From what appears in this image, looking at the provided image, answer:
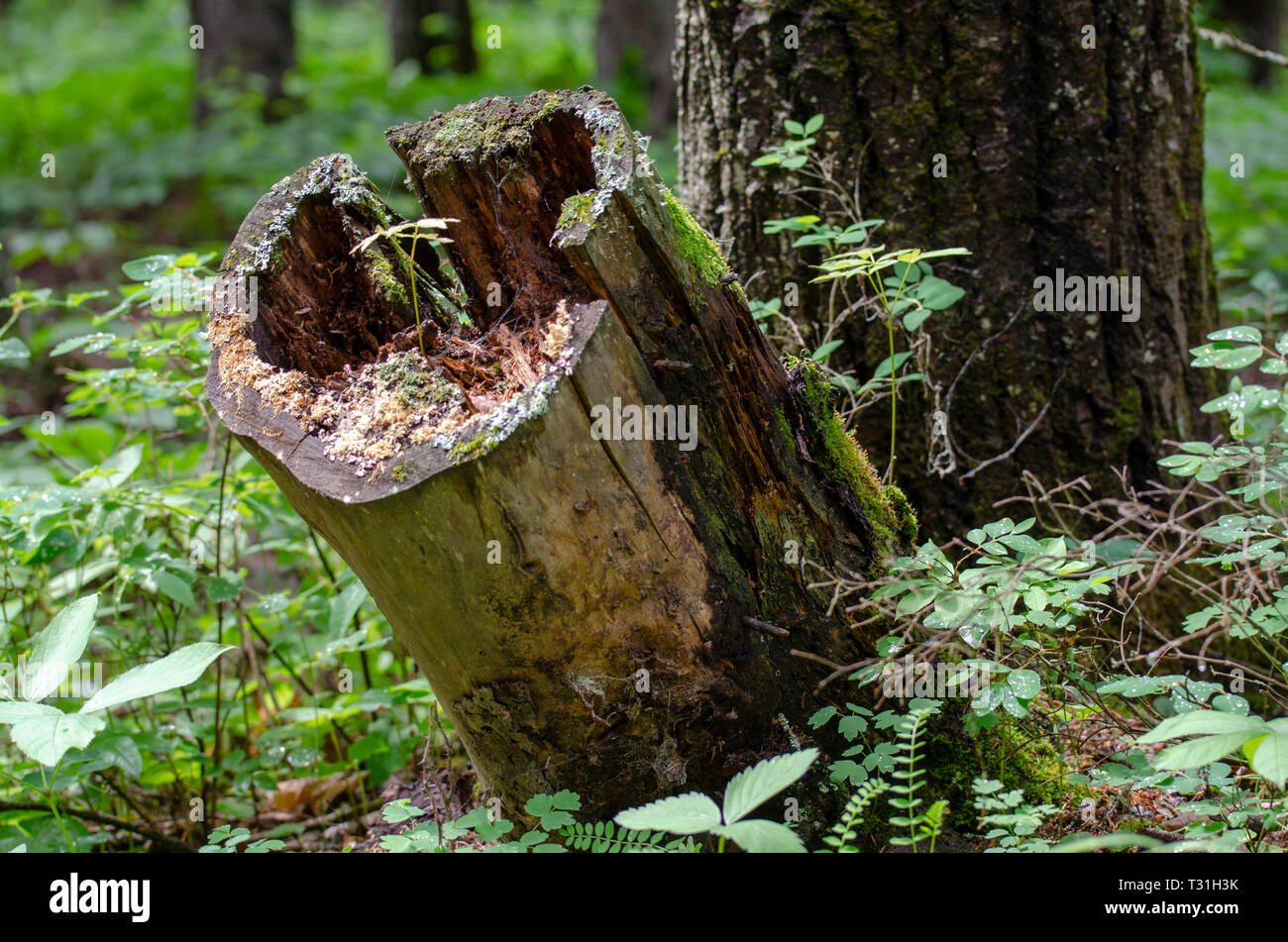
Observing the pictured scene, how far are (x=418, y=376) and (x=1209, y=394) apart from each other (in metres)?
2.50

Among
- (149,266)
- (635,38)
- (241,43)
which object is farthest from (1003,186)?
(241,43)

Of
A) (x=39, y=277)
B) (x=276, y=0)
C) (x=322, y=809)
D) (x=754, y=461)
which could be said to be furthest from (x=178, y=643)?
(x=276, y=0)

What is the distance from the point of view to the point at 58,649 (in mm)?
1843

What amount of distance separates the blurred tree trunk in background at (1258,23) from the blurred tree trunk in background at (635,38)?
309 inches

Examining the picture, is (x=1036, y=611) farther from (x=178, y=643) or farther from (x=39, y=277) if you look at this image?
(x=39, y=277)

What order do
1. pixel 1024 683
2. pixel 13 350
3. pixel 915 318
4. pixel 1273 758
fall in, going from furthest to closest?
pixel 13 350, pixel 915 318, pixel 1024 683, pixel 1273 758

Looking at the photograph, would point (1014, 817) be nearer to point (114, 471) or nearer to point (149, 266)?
point (114, 471)

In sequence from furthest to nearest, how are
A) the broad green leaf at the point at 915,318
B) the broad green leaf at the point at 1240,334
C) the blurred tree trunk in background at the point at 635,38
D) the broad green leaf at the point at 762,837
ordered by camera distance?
Result: 1. the blurred tree trunk in background at the point at 635,38
2. the broad green leaf at the point at 915,318
3. the broad green leaf at the point at 1240,334
4. the broad green leaf at the point at 762,837

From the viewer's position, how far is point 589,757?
6.13ft

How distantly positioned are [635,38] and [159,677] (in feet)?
33.9

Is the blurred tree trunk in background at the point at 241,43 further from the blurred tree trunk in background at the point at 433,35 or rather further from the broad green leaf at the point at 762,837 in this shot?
the broad green leaf at the point at 762,837

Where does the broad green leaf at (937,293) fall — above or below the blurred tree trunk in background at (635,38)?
below

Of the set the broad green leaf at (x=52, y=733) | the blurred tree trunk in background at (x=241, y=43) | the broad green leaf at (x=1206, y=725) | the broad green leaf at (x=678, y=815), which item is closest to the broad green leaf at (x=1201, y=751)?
the broad green leaf at (x=1206, y=725)

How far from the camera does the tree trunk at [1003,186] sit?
2611mm
